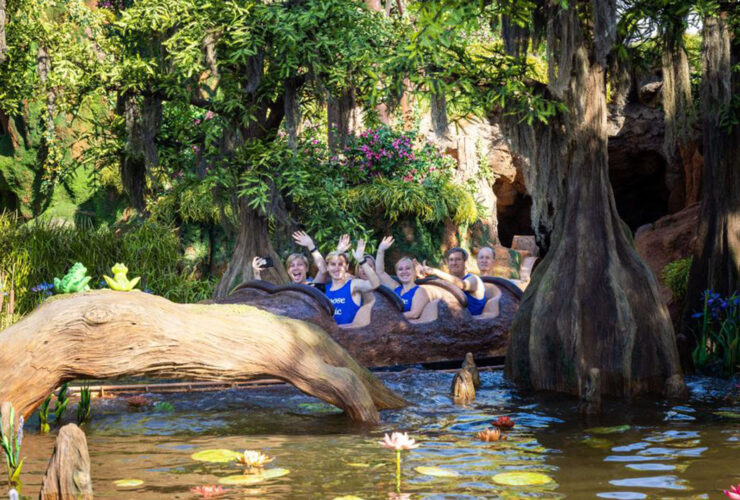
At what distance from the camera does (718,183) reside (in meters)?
11.2

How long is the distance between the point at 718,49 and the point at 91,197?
1627 centimetres

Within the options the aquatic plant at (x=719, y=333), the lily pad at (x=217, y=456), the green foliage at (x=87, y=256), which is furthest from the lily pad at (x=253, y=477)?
the green foliage at (x=87, y=256)

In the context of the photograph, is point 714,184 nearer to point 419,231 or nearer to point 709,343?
point 709,343

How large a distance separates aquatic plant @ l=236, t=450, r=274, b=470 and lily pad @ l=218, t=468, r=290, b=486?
0.09 m

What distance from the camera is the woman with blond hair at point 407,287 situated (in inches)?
438

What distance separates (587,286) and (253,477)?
Result: 4.58 meters

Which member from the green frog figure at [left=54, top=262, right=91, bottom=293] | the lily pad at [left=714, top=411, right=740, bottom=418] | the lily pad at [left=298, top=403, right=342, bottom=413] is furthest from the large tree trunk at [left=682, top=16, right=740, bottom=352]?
the green frog figure at [left=54, top=262, right=91, bottom=293]

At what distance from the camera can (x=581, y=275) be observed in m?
8.75

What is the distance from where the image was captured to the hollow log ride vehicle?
10.4 metres

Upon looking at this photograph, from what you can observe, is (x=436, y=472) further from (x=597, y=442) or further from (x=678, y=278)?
(x=678, y=278)

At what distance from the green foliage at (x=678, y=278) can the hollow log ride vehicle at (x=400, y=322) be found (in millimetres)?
3347

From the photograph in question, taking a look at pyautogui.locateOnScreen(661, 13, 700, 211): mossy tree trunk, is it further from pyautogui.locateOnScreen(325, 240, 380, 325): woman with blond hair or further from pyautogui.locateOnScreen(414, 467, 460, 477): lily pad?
pyautogui.locateOnScreen(414, 467, 460, 477): lily pad

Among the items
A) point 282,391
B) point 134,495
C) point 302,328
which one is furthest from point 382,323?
point 134,495

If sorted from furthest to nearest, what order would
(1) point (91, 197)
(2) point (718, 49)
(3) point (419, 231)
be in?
(1) point (91, 197), (3) point (419, 231), (2) point (718, 49)
